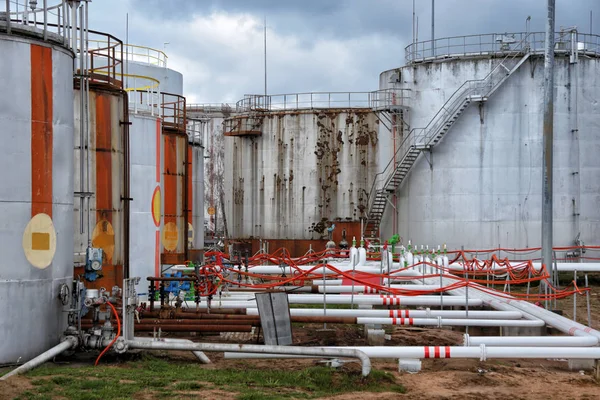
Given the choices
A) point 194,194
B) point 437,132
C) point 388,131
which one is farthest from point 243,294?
point 388,131

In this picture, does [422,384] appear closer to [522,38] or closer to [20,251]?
[20,251]

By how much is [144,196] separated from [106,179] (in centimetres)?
526

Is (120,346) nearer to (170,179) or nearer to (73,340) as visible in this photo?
(73,340)

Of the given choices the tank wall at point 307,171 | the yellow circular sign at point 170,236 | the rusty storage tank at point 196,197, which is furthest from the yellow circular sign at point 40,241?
the tank wall at point 307,171

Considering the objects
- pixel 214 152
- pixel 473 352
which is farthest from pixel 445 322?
pixel 214 152

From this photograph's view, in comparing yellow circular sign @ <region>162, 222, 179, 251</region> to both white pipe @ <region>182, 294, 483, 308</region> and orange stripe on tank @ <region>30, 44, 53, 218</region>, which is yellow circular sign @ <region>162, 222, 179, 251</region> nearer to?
white pipe @ <region>182, 294, 483, 308</region>

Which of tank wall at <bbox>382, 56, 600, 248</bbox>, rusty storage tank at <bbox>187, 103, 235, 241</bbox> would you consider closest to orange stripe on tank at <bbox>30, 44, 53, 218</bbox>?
tank wall at <bbox>382, 56, 600, 248</bbox>

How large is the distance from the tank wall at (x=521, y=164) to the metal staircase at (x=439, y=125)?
0.37 meters

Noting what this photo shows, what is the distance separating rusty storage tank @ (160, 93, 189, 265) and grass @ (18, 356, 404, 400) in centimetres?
1408

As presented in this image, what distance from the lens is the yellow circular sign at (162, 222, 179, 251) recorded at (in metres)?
27.4

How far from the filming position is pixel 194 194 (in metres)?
36.1

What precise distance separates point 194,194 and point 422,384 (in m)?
24.3

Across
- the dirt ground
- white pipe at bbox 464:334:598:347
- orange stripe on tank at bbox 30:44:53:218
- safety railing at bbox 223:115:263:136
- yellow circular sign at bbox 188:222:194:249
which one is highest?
safety railing at bbox 223:115:263:136

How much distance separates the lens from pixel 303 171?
1754 inches
